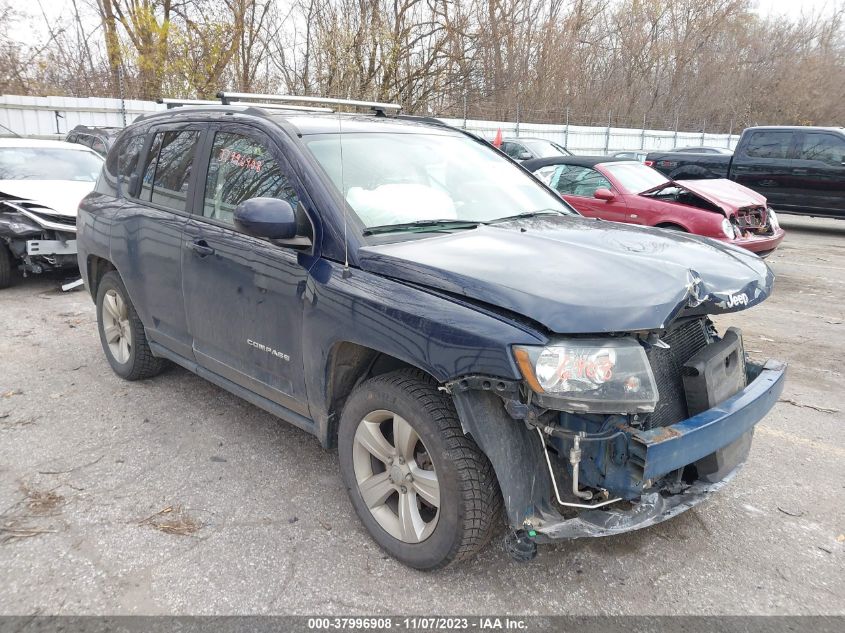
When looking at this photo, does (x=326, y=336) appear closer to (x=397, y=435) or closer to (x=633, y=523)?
(x=397, y=435)

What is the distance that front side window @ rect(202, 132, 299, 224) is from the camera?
10.2 ft

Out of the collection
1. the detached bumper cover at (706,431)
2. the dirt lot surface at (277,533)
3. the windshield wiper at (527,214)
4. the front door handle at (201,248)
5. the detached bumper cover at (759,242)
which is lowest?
the dirt lot surface at (277,533)

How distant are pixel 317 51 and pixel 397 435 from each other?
21654 millimetres

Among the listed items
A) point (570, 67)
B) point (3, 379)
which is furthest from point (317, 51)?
point (3, 379)

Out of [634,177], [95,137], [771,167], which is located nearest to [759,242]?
[634,177]

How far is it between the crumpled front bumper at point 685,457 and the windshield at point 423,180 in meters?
1.42

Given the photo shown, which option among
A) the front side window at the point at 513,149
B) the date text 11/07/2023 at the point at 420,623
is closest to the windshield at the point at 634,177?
the front side window at the point at 513,149

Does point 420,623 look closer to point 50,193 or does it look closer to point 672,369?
point 672,369

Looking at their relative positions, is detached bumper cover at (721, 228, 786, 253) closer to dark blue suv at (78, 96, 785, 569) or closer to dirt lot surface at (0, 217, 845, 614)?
dirt lot surface at (0, 217, 845, 614)

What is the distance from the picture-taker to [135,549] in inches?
109

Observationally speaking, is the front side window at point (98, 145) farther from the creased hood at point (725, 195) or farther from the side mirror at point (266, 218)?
the side mirror at point (266, 218)

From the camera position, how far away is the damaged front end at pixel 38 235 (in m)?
7.02

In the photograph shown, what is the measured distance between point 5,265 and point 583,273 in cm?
745

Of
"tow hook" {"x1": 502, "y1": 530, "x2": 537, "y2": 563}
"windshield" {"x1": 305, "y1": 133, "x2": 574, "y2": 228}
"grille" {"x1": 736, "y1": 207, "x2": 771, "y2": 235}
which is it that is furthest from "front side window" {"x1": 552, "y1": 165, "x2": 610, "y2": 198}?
"tow hook" {"x1": 502, "y1": 530, "x2": 537, "y2": 563}
